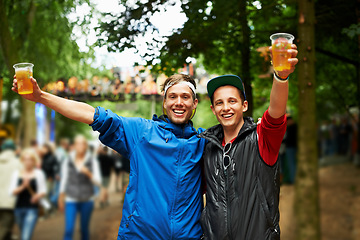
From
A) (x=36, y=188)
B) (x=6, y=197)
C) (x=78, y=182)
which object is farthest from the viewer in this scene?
(x=78, y=182)

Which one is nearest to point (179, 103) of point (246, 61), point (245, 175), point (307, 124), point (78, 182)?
point (245, 175)

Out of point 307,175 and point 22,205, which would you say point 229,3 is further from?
point 22,205

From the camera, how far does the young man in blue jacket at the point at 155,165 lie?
7.40ft

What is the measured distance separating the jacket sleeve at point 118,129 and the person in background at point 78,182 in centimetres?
331

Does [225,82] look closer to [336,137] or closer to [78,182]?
[78,182]

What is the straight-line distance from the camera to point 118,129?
234 cm

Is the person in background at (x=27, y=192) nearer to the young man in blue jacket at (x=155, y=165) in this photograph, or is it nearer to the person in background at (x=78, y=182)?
the person in background at (x=78, y=182)

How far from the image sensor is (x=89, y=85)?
656cm

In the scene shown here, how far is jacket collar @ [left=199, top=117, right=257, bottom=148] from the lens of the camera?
2217mm

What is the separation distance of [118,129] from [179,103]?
0.44 m

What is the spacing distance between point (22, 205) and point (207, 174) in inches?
157

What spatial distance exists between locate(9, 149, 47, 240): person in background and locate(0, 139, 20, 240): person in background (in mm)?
66

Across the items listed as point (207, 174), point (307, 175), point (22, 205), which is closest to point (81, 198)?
point (22, 205)

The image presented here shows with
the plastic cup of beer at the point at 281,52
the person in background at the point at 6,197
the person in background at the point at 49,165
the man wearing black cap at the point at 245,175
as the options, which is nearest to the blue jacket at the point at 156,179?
the man wearing black cap at the point at 245,175
